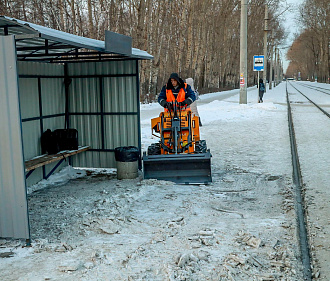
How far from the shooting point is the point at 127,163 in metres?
9.23

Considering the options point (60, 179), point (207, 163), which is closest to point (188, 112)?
point (207, 163)

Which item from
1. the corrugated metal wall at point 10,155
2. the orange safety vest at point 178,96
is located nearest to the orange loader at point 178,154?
the orange safety vest at point 178,96

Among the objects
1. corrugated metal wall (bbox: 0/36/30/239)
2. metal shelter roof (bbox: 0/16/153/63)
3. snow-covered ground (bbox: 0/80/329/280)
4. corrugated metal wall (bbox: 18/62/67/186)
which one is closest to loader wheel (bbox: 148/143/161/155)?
snow-covered ground (bbox: 0/80/329/280)

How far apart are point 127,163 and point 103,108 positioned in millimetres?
1728

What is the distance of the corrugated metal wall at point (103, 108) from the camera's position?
10.1 m

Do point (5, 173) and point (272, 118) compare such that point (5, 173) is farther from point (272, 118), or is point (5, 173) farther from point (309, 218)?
point (272, 118)

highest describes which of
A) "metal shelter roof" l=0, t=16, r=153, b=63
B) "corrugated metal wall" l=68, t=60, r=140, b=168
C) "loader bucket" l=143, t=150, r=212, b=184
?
"metal shelter roof" l=0, t=16, r=153, b=63

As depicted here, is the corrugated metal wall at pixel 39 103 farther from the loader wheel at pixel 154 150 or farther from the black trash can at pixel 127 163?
the loader wheel at pixel 154 150

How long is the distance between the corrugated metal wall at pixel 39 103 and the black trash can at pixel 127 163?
1656mm

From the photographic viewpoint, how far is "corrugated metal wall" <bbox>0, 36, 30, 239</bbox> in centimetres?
544

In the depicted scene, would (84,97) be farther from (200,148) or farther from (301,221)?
(301,221)

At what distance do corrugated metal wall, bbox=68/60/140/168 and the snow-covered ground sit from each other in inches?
21.0

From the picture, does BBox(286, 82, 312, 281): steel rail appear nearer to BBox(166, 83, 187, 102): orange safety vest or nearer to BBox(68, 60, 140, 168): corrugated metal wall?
BBox(166, 83, 187, 102): orange safety vest

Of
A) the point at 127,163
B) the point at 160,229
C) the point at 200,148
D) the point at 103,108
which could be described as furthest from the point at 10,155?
the point at 103,108
